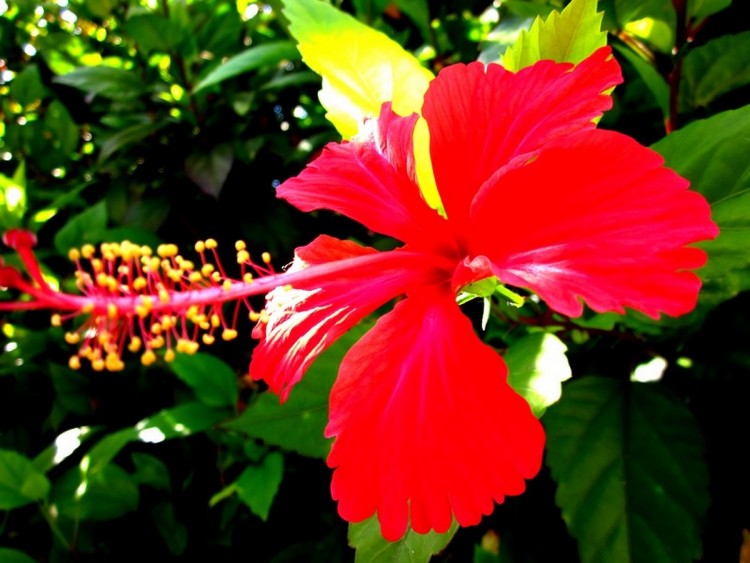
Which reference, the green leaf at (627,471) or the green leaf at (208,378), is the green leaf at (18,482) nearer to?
the green leaf at (208,378)

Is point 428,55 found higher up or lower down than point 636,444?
higher up

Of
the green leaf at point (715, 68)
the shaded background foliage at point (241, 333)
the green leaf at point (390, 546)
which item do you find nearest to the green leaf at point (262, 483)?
the shaded background foliage at point (241, 333)

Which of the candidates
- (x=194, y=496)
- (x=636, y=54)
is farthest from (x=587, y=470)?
(x=194, y=496)

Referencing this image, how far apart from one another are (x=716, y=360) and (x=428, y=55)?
2.67ft

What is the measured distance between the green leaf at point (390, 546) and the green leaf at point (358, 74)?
0.47 m

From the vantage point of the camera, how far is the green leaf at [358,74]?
0.77 meters

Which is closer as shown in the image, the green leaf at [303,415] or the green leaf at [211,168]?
the green leaf at [303,415]

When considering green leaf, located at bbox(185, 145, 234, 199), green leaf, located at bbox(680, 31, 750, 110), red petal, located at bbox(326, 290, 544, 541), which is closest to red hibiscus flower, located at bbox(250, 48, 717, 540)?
red petal, located at bbox(326, 290, 544, 541)

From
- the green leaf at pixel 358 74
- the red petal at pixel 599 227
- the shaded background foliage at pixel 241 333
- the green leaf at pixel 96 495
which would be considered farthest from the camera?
the green leaf at pixel 96 495

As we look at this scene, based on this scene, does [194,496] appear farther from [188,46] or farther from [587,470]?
[188,46]

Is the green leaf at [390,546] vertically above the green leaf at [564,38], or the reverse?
the green leaf at [564,38]

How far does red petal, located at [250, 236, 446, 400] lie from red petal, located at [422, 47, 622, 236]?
0.28 feet

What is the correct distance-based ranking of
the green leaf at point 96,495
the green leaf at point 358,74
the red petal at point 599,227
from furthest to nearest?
1. the green leaf at point 96,495
2. the green leaf at point 358,74
3. the red petal at point 599,227

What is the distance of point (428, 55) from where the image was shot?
132 cm
